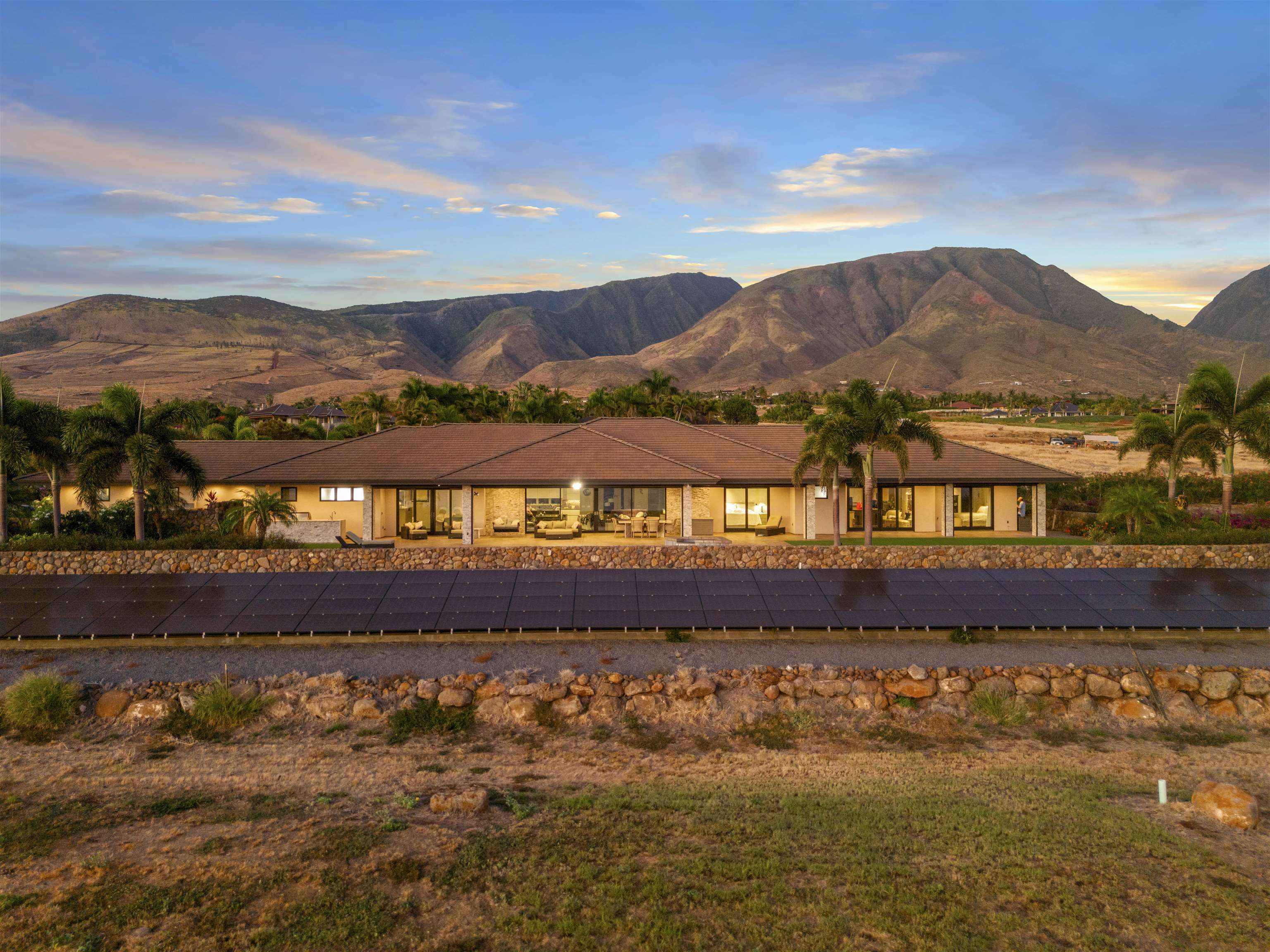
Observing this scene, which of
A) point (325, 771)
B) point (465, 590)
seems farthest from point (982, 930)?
point (465, 590)

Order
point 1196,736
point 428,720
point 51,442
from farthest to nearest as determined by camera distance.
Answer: point 51,442 → point 428,720 → point 1196,736

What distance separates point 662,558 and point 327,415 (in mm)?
69605

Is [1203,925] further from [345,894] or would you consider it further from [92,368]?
[92,368]

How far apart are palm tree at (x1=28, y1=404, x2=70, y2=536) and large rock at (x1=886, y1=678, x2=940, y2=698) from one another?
2406cm

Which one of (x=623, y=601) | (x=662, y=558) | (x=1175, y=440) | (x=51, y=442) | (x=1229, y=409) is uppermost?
(x=1229, y=409)

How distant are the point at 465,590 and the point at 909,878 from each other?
1193cm

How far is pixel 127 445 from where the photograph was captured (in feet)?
72.9

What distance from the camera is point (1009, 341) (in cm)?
19338

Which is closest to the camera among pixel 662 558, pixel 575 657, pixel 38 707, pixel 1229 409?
pixel 38 707

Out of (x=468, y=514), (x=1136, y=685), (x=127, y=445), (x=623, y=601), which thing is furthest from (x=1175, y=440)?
(x=127, y=445)

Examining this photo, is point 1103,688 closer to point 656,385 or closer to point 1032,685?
point 1032,685

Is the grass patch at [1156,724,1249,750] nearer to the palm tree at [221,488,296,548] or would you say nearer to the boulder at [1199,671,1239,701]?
the boulder at [1199,671,1239,701]

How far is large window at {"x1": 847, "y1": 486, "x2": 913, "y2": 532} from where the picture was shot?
31.2 metres

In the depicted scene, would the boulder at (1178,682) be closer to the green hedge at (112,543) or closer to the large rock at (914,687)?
the large rock at (914,687)
